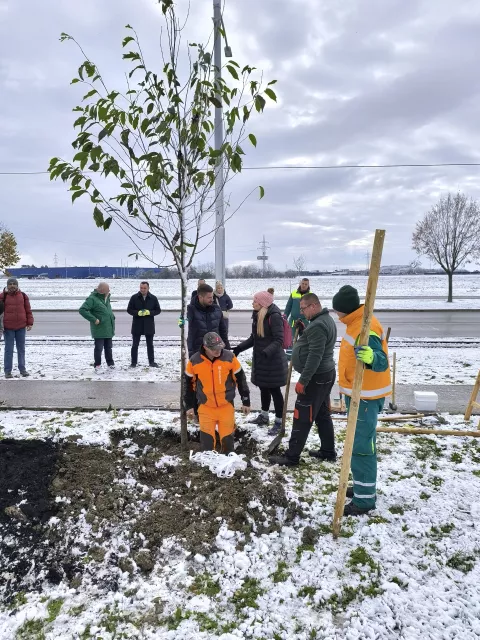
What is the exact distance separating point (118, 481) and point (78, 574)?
1.08 meters

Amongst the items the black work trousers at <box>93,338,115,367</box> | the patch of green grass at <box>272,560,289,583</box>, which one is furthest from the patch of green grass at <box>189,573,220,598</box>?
the black work trousers at <box>93,338,115,367</box>

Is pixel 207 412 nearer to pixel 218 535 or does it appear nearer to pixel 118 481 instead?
pixel 118 481

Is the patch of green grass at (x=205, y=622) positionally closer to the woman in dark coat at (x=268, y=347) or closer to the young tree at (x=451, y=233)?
the woman in dark coat at (x=268, y=347)

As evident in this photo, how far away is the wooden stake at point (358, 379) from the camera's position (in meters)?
3.05

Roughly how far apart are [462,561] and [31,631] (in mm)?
2820

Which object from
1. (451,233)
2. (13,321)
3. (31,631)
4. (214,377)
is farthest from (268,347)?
(451,233)

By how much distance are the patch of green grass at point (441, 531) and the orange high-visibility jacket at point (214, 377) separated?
2.21 metres

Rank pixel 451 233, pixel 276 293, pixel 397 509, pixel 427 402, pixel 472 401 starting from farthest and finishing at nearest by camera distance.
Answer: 1. pixel 276 293
2. pixel 451 233
3. pixel 427 402
4. pixel 472 401
5. pixel 397 509

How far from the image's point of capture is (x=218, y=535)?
326 cm

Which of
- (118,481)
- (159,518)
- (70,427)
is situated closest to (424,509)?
(159,518)

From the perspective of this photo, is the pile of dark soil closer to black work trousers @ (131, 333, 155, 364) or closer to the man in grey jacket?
the man in grey jacket

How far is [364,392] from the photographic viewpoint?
344 centimetres

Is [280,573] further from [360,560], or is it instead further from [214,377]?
[214,377]

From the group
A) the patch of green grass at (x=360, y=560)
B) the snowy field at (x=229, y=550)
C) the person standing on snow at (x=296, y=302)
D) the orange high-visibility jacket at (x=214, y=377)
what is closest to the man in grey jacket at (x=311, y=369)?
A: the snowy field at (x=229, y=550)
